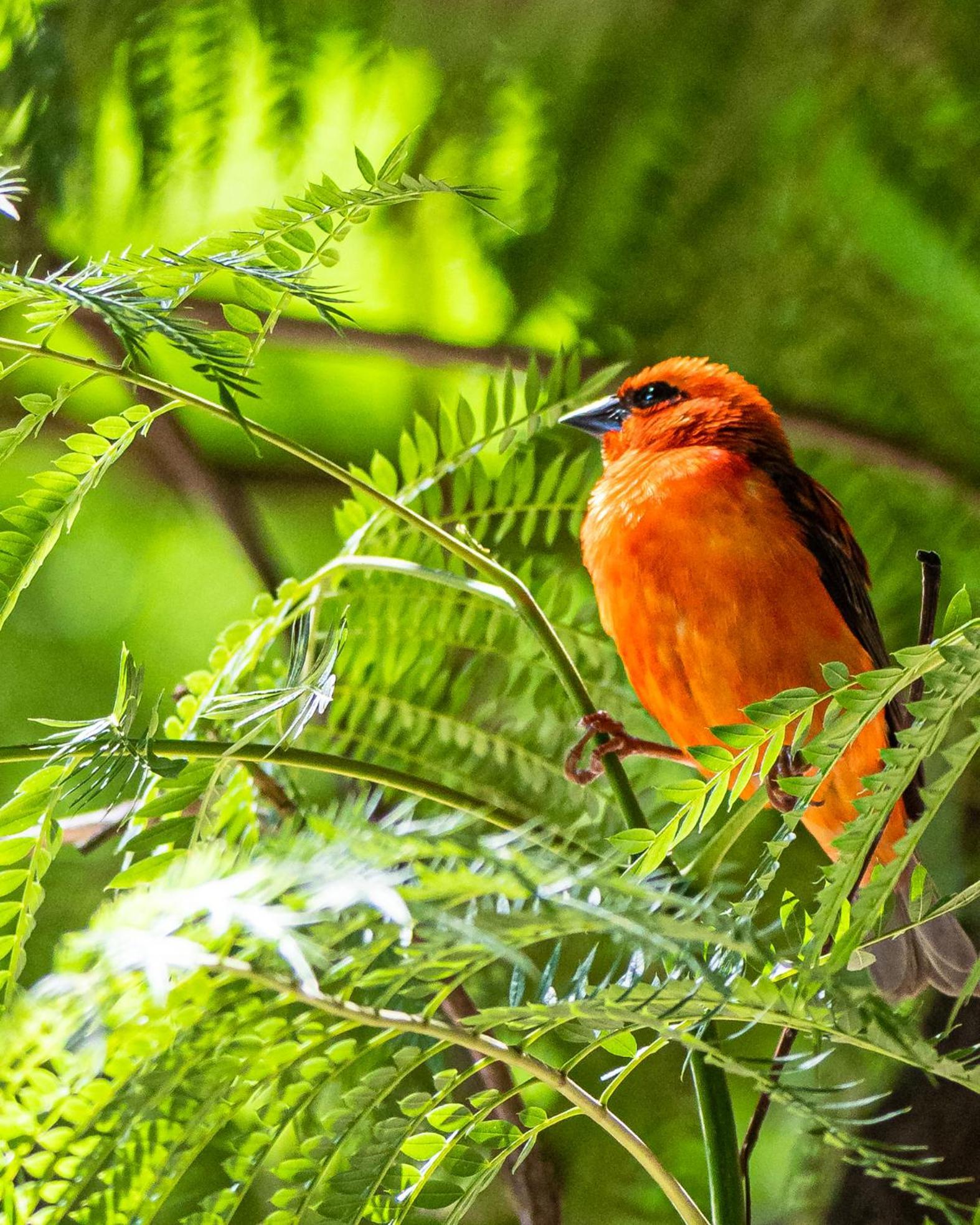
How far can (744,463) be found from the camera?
3.00ft

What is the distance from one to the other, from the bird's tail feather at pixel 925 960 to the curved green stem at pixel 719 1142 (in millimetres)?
377

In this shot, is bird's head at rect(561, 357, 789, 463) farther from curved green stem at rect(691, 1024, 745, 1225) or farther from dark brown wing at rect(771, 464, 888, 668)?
curved green stem at rect(691, 1024, 745, 1225)

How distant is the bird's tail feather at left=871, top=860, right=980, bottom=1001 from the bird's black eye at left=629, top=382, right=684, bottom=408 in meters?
0.40

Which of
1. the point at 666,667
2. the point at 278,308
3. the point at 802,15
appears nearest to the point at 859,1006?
the point at 278,308

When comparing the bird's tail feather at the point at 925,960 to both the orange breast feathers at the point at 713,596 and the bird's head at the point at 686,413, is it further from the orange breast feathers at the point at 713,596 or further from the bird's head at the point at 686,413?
the bird's head at the point at 686,413

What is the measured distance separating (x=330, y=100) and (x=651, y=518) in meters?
0.79

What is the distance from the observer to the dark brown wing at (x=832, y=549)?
905 mm

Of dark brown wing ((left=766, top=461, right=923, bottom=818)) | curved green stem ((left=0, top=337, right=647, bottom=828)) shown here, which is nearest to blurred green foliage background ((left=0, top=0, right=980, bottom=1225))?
dark brown wing ((left=766, top=461, right=923, bottom=818))

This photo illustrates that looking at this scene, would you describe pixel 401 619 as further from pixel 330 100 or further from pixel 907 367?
pixel 330 100

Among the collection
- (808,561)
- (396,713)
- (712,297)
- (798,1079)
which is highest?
(712,297)

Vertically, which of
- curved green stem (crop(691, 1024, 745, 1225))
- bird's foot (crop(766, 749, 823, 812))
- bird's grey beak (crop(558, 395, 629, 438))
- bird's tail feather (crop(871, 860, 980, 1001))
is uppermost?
bird's grey beak (crop(558, 395, 629, 438))

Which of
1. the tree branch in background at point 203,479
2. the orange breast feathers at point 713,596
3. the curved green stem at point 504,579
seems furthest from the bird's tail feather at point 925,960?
the tree branch in background at point 203,479

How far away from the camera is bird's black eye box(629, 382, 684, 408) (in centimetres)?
100

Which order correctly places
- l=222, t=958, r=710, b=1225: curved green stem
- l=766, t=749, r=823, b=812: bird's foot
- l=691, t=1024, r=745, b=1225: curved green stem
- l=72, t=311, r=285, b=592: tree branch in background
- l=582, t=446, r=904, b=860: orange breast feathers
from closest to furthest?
1. l=222, t=958, r=710, b=1225: curved green stem
2. l=691, t=1024, r=745, b=1225: curved green stem
3. l=766, t=749, r=823, b=812: bird's foot
4. l=582, t=446, r=904, b=860: orange breast feathers
5. l=72, t=311, r=285, b=592: tree branch in background
